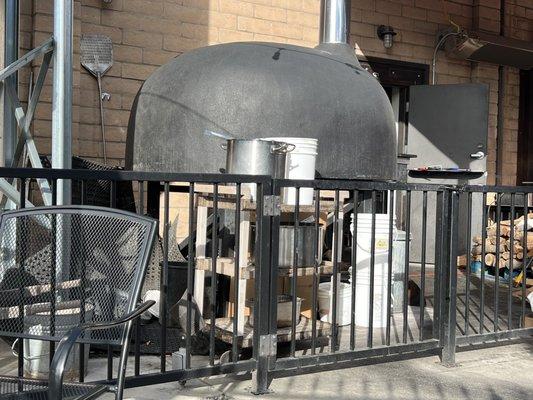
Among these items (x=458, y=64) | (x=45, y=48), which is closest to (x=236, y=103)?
(x=45, y=48)

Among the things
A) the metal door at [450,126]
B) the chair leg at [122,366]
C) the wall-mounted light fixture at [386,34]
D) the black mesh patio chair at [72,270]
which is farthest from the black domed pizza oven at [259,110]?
the metal door at [450,126]

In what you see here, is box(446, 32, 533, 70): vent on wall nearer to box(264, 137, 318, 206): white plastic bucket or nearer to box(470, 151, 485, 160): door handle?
box(470, 151, 485, 160): door handle

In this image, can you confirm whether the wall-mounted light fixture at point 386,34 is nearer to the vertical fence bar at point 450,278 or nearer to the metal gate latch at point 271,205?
the vertical fence bar at point 450,278

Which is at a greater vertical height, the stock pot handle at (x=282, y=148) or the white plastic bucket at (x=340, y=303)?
the stock pot handle at (x=282, y=148)

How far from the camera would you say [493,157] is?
980cm

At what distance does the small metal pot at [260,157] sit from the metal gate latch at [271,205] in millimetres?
677

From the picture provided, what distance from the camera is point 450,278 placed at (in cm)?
415

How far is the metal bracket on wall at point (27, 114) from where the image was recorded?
3791mm

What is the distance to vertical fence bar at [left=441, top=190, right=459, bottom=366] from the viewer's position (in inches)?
162

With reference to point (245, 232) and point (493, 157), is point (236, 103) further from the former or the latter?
point (493, 157)

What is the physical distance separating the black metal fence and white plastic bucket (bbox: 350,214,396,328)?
Result: 0.01 m

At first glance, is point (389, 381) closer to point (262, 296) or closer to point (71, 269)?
point (262, 296)

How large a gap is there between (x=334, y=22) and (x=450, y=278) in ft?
11.7

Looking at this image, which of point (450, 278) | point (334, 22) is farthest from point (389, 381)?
point (334, 22)
